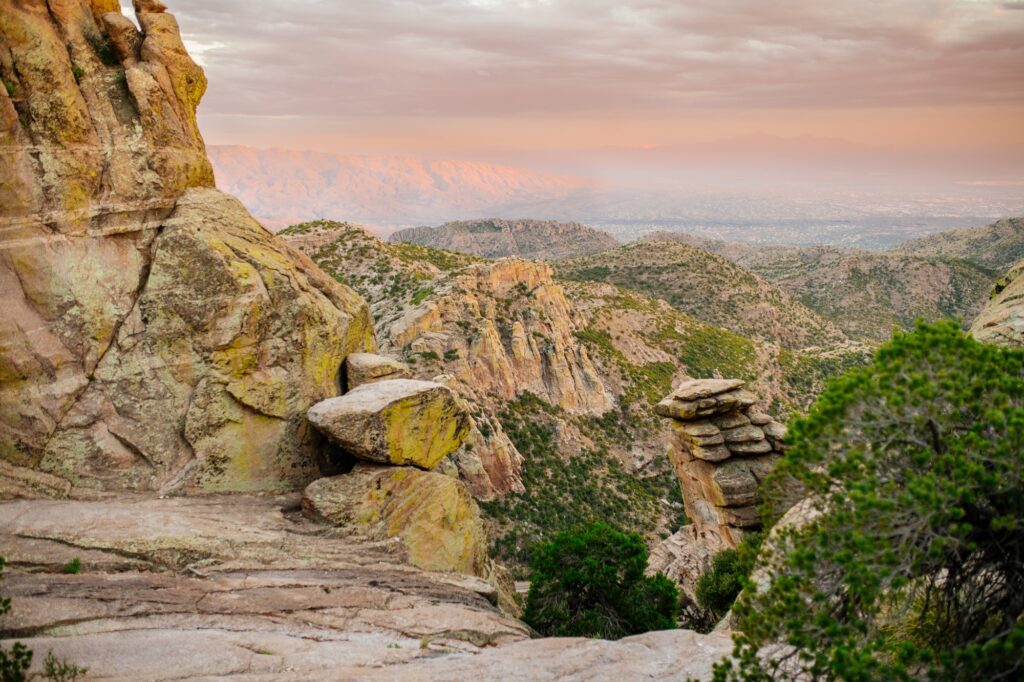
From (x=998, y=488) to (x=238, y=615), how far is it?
18.2 meters

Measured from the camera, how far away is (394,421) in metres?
25.9

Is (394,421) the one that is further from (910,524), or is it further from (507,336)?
(507,336)

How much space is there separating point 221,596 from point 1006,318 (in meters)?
35.2

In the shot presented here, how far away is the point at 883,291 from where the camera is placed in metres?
178

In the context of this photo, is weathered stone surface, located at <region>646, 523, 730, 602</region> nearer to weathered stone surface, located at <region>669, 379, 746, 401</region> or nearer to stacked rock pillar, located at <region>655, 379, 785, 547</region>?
stacked rock pillar, located at <region>655, 379, 785, 547</region>

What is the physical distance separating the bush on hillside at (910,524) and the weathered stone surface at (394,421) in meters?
15.9

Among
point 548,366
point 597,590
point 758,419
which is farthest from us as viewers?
point 548,366

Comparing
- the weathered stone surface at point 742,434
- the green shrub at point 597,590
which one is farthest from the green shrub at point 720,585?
the weathered stone surface at point 742,434

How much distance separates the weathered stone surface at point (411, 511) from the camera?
23.8 meters

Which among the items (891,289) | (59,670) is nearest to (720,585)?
(59,670)

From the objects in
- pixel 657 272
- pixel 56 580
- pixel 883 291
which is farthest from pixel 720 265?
pixel 56 580

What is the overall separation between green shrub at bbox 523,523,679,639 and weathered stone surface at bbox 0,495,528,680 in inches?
230

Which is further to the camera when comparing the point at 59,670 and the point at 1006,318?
the point at 1006,318

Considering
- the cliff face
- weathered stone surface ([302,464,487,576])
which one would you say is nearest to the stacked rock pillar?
weathered stone surface ([302,464,487,576])
